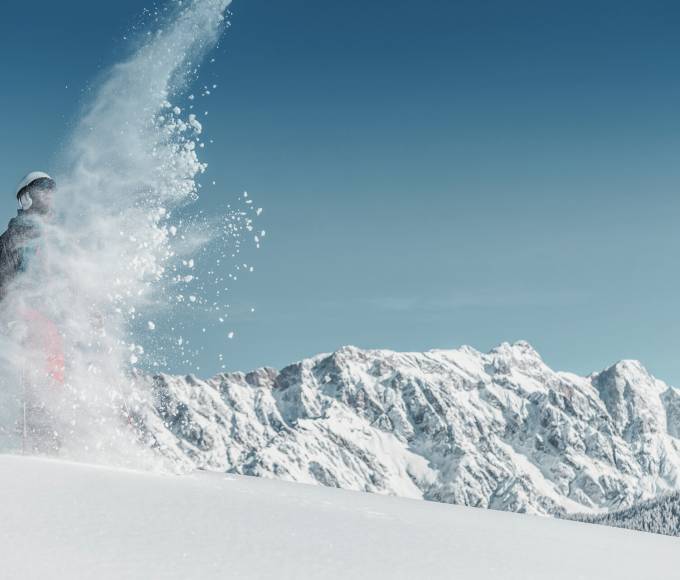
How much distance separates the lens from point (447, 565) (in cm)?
1280

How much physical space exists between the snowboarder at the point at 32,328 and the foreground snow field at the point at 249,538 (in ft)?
9.34

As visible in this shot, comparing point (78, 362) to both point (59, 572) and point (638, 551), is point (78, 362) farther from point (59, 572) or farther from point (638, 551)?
point (638, 551)

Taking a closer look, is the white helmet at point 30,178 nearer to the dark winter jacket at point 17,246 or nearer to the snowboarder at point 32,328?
the snowboarder at point 32,328

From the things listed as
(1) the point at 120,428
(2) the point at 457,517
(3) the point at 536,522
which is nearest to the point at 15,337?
(1) the point at 120,428

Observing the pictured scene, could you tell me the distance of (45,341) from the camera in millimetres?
20250

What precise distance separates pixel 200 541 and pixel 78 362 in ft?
33.5

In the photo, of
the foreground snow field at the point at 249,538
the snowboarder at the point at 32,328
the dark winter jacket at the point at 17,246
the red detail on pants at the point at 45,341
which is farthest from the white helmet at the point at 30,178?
the foreground snow field at the point at 249,538

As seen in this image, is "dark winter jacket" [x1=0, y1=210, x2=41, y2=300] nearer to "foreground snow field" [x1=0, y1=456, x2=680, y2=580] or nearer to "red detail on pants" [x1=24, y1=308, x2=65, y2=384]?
"red detail on pants" [x1=24, y1=308, x2=65, y2=384]

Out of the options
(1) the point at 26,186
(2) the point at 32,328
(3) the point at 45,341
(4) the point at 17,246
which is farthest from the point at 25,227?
(3) the point at 45,341

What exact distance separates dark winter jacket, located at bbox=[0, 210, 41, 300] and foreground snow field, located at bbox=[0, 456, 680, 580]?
529 centimetres

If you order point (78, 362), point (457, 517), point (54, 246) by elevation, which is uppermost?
point (54, 246)

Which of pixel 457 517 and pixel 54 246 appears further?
pixel 54 246

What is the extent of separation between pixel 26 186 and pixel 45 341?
4.17m

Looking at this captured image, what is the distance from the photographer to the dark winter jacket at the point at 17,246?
65.7 ft
